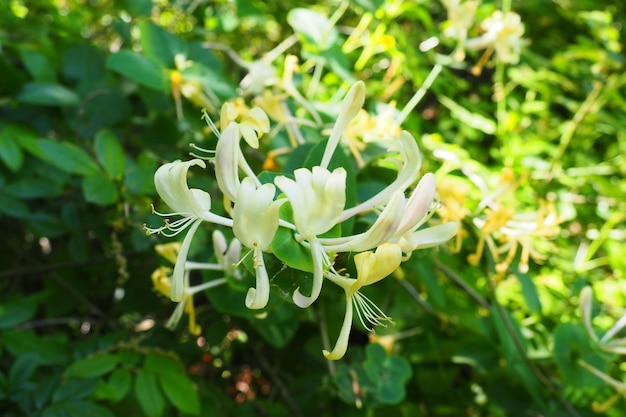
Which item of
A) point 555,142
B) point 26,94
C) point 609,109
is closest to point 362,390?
point 26,94

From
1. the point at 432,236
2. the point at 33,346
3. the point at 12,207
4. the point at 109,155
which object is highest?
the point at 432,236

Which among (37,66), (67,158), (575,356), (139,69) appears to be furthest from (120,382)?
(575,356)

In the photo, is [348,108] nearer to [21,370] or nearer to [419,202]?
[419,202]

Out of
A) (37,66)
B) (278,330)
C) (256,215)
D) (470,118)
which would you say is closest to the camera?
(256,215)

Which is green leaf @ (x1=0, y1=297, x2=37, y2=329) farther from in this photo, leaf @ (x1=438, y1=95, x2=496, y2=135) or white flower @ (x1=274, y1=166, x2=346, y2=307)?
leaf @ (x1=438, y1=95, x2=496, y2=135)

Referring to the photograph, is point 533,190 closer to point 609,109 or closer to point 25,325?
point 609,109

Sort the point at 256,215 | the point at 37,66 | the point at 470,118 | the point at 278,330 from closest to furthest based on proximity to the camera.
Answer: the point at 256,215 < the point at 278,330 < the point at 37,66 < the point at 470,118

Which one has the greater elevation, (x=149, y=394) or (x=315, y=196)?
(x=315, y=196)
